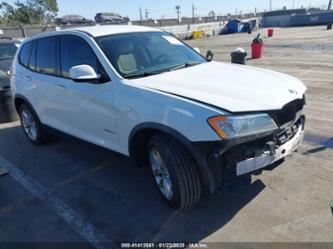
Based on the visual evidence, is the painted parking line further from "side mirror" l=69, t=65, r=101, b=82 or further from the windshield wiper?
the windshield wiper

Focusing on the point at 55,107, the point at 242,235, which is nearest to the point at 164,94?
the point at 242,235

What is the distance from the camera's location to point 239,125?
8.27ft

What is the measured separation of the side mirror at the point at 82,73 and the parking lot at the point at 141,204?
1.37 metres

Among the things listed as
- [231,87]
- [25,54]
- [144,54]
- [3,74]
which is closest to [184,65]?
[144,54]

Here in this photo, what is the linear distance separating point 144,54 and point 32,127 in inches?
108

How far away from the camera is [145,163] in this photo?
11.4ft

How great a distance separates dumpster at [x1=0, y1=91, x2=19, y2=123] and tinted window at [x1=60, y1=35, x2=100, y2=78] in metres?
3.34

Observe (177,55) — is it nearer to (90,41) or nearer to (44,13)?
(90,41)

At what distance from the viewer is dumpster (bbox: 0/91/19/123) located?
6707 millimetres

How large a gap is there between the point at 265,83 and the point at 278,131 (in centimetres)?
56

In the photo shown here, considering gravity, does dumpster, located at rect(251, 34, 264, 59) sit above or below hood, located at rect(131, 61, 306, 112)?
below

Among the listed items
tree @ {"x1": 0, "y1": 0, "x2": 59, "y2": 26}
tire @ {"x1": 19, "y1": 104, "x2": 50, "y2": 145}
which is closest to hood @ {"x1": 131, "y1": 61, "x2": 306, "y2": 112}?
tire @ {"x1": 19, "y1": 104, "x2": 50, "y2": 145}

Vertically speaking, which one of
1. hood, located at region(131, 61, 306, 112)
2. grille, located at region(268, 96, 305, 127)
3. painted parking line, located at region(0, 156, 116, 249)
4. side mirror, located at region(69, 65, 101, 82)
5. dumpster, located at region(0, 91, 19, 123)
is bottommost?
painted parking line, located at region(0, 156, 116, 249)

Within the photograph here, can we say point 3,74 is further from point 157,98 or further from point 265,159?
point 265,159
